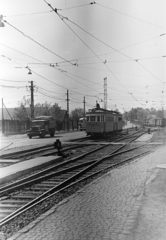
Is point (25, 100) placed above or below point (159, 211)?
above

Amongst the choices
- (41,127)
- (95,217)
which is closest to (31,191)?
(95,217)

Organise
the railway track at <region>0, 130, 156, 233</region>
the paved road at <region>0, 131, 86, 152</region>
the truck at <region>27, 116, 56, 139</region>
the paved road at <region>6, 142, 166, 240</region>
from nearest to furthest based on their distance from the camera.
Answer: the paved road at <region>6, 142, 166, 240</region> → the railway track at <region>0, 130, 156, 233</region> → the paved road at <region>0, 131, 86, 152</region> → the truck at <region>27, 116, 56, 139</region>

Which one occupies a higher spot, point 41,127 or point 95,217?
point 41,127

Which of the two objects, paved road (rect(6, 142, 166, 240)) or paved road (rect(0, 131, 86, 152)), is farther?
paved road (rect(0, 131, 86, 152))

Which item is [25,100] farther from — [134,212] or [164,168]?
[134,212]

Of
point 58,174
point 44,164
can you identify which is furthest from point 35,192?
point 44,164

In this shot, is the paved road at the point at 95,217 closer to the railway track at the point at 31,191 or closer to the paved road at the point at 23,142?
the railway track at the point at 31,191

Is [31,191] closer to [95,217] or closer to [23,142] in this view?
[95,217]

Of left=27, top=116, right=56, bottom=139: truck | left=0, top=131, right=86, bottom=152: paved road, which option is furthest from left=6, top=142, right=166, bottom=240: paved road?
left=27, top=116, right=56, bottom=139: truck

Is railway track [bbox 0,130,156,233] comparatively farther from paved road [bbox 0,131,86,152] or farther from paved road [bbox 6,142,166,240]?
paved road [bbox 0,131,86,152]

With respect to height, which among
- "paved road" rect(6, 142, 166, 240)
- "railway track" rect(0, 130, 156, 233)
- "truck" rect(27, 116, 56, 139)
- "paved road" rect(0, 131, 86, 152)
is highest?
"truck" rect(27, 116, 56, 139)

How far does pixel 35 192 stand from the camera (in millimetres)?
7770

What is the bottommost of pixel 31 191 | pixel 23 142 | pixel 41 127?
pixel 31 191

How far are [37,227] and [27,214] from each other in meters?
1.05
